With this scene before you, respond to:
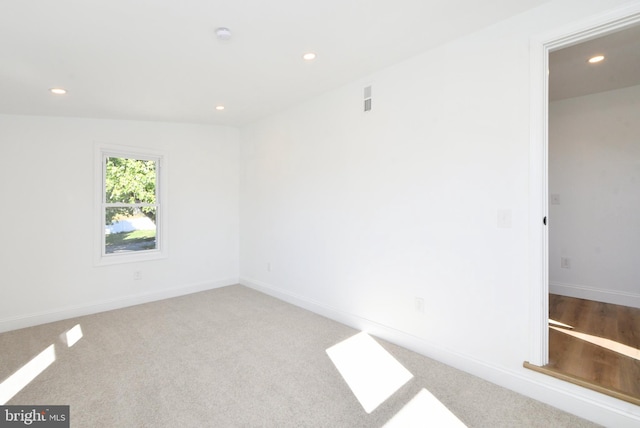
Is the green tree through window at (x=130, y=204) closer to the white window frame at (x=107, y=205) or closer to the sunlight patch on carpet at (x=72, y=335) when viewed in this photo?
the white window frame at (x=107, y=205)

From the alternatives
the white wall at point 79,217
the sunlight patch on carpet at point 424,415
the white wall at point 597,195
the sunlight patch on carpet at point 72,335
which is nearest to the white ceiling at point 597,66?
the white wall at point 597,195

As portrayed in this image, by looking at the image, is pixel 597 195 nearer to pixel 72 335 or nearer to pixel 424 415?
pixel 424 415

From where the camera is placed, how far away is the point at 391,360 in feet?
8.70

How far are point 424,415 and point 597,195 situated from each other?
3.53 meters

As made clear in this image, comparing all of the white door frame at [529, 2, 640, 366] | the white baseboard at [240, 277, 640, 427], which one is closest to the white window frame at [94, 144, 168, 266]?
the white baseboard at [240, 277, 640, 427]

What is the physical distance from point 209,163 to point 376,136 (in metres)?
2.89

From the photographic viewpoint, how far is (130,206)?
14.3ft

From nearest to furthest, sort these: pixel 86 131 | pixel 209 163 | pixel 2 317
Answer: pixel 2 317 → pixel 86 131 → pixel 209 163

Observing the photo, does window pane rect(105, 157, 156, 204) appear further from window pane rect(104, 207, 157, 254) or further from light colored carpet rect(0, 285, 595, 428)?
light colored carpet rect(0, 285, 595, 428)

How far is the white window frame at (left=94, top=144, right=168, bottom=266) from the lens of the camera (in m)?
3.98

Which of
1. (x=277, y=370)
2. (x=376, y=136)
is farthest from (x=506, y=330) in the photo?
(x=376, y=136)

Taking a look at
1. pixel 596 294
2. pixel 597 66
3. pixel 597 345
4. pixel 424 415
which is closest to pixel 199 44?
pixel 424 415

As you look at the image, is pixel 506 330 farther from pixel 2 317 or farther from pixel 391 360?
pixel 2 317

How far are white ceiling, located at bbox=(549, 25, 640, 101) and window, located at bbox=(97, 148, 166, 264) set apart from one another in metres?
4.81
